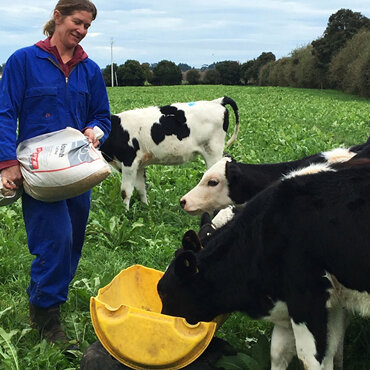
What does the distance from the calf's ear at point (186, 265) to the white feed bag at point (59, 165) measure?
808 millimetres

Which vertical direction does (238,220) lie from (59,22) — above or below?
below

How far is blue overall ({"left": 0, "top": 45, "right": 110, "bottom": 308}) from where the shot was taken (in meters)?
3.70

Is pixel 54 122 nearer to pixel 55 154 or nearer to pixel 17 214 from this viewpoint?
pixel 55 154

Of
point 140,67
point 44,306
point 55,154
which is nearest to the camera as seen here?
point 55,154

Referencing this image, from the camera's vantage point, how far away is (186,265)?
3430 millimetres

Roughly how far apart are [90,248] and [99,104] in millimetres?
2379

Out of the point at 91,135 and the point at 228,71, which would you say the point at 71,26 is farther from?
the point at 228,71

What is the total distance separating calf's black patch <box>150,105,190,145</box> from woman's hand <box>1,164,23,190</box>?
15.8 feet

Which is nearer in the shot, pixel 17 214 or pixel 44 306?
pixel 44 306

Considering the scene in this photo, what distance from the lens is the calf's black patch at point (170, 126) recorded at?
8461mm

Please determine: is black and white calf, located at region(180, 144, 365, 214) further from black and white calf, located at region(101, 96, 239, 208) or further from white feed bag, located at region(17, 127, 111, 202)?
white feed bag, located at region(17, 127, 111, 202)

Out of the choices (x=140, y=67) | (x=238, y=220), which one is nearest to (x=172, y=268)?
(x=238, y=220)

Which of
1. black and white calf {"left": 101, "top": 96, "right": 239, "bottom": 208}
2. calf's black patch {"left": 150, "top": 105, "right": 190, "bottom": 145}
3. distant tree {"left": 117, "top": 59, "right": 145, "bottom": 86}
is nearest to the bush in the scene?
distant tree {"left": 117, "top": 59, "right": 145, "bottom": 86}

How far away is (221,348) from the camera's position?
358 centimetres
